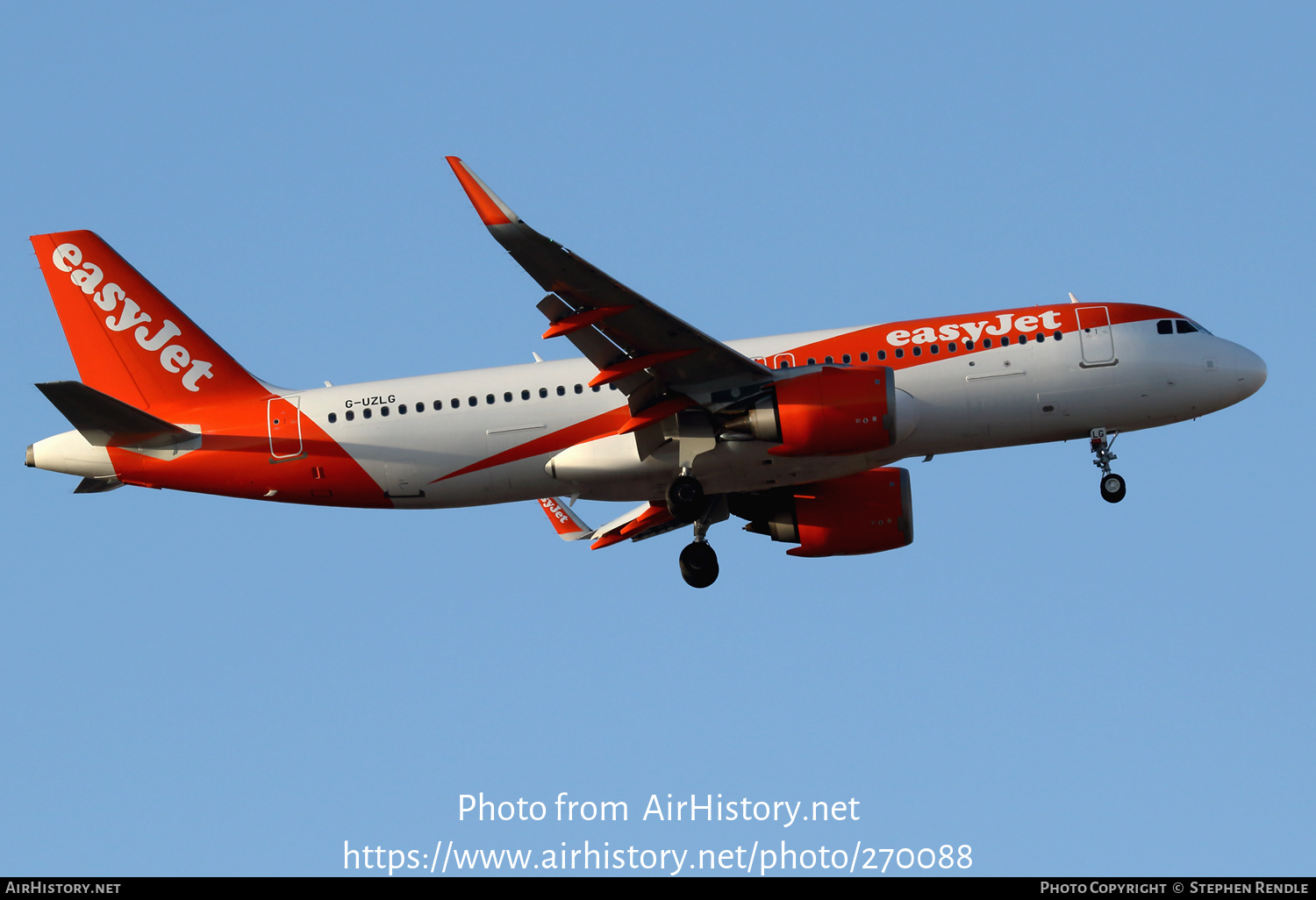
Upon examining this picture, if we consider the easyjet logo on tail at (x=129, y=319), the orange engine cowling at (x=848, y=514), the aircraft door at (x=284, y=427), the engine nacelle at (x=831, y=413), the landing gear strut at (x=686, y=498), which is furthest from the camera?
the orange engine cowling at (x=848, y=514)

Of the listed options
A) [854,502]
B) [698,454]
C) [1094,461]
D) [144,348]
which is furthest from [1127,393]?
[144,348]

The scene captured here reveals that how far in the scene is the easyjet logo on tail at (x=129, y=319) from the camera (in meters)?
37.7

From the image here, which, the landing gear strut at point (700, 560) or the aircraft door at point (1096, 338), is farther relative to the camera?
the landing gear strut at point (700, 560)

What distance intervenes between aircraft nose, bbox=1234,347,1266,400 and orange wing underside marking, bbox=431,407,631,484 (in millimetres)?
15184

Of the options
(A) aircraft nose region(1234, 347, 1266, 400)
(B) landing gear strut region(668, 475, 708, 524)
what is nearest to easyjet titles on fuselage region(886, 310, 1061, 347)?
(A) aircraft nose region(1234, 347, 1266, 400)

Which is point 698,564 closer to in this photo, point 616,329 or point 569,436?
point 569,436

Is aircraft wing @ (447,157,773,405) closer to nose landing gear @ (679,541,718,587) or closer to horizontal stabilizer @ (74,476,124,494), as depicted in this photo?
nose landing gear @ (679,541,718,587)

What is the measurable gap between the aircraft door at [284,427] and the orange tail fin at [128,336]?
0.84m

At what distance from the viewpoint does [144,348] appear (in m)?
37.8

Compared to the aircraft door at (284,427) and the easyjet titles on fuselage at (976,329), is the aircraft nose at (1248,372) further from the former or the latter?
the aircraft door at (284,427)

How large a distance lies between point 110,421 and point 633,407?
12578mm

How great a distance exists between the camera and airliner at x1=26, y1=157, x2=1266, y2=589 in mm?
34219

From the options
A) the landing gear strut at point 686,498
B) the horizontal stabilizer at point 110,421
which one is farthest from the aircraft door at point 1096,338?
the horizontal stabilizer at point 110,421

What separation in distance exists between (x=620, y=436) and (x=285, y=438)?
8.39 m
